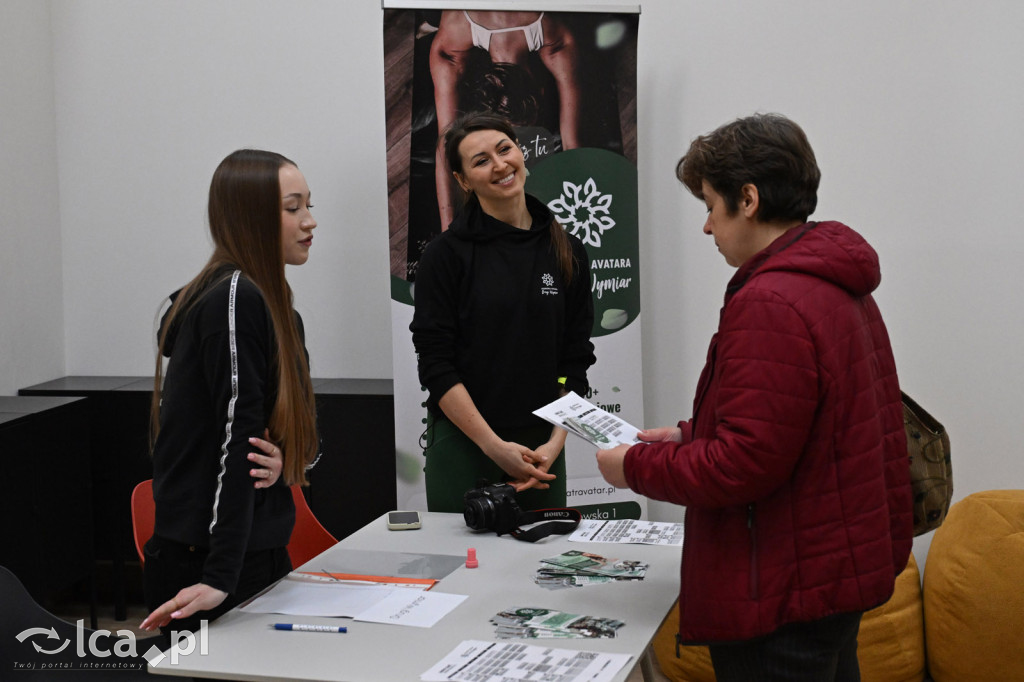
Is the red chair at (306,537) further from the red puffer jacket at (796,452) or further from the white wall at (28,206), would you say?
the white wall at (28,206)

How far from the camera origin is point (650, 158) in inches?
166

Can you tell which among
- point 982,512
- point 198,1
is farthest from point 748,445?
point 198,1

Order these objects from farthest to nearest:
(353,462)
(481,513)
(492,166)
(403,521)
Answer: (353,462) → (492,166) → (403,521) → (481,513)

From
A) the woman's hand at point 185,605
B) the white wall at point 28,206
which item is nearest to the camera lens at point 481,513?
the woman's hand at point 185,605

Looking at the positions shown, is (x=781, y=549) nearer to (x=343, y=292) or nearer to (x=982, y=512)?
(x=982, y=512)

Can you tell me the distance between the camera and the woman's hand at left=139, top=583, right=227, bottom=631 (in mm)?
1725

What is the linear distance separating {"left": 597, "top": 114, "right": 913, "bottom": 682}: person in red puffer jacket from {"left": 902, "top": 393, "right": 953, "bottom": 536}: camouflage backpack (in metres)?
0.12

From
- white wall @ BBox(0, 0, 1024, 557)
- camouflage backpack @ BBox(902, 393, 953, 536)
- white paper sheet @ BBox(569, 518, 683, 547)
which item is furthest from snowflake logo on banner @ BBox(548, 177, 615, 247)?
camouflage backpack @ BBox(902, 393, 953, 536)

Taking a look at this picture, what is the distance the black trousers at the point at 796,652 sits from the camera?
5.13 feet

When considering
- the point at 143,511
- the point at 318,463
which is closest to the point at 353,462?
the point at 318,463

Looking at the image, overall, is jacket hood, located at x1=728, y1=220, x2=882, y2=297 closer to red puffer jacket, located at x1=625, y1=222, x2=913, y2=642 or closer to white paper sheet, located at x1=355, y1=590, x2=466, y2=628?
red puffer jacket, located at x1=625, y1=222, x2=913, y2=642

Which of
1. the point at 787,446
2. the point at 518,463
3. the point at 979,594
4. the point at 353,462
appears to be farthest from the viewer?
the point at 353,462

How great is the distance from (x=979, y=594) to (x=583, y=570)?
6.25ft

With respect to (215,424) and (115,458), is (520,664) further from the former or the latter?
(115,458)
